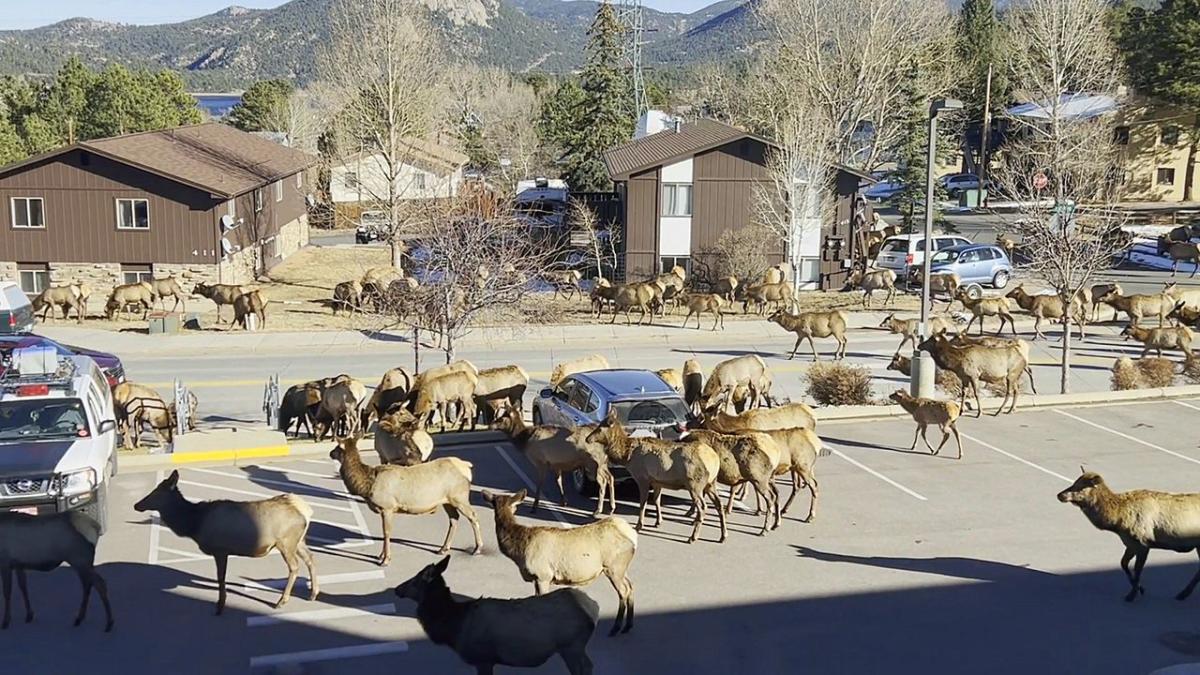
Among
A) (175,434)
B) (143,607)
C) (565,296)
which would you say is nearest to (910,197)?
(565,296)

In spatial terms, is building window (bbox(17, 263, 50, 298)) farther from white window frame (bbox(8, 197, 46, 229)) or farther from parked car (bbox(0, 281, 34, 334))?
parked car (bbox(0, 281, 34, 334))

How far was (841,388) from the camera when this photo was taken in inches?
910

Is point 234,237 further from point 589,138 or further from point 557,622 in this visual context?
point 557,622

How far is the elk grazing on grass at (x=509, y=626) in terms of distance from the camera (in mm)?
9945

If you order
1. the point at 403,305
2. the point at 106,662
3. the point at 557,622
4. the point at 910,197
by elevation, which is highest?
the point at 910,197

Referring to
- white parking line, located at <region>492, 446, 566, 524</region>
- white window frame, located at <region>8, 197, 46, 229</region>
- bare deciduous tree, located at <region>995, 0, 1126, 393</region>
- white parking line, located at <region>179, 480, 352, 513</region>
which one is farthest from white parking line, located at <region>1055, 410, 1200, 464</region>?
white window frame, located at <region>8, 197, 46, 229</region>

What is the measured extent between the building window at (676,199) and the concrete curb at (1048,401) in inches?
912

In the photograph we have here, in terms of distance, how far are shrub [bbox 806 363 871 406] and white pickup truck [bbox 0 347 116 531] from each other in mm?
13369

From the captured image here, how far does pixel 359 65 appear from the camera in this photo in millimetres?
52188

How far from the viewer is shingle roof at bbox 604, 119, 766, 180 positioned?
147 ft

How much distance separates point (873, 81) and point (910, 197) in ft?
24.8

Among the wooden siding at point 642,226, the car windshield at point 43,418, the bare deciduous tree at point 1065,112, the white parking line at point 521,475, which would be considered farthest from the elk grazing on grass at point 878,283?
the car windshield at point 43,418

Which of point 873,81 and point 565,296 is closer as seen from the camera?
point 565,296

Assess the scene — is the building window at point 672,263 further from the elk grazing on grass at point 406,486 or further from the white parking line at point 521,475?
the elk grazing on grass at point 406,486
